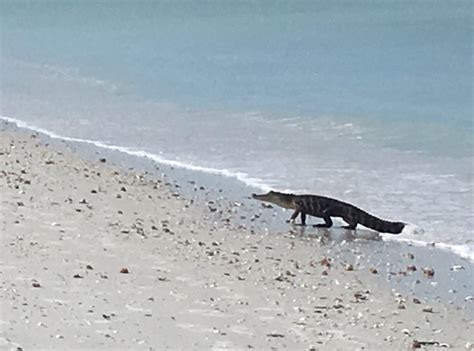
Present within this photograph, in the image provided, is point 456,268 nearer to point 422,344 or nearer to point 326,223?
point 326,223

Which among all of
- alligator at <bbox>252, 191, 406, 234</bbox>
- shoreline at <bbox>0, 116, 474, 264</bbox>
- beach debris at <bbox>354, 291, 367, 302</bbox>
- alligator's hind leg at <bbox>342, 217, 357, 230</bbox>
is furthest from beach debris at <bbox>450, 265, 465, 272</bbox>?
alligator's hind leg at <bbox>342, 217, 357, 230</bbox>

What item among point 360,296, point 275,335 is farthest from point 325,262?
point 275,335

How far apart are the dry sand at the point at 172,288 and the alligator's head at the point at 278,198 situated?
2.71 feet

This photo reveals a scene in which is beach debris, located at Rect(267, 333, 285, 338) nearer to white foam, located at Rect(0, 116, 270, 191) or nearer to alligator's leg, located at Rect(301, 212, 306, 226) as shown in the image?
alligator's leg, located at Rect(301, 212, 306, 226)

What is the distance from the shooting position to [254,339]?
26.0 ft

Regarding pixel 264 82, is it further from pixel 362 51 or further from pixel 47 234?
pixel 47 234

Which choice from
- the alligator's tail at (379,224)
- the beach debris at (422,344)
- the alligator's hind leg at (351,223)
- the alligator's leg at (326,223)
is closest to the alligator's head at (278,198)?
the alligator's leg at (326,223)

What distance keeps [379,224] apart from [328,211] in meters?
0.63

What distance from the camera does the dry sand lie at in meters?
7.82

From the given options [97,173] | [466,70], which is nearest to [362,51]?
[466,70]

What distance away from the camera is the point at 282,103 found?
24.5m

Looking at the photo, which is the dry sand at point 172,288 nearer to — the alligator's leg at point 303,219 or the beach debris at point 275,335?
the beach debris at point 275,335

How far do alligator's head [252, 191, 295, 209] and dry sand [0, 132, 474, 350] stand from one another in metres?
0.82

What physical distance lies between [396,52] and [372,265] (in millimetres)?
28881
